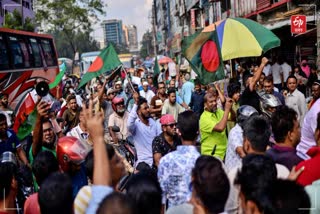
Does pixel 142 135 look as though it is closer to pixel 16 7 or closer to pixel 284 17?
pixel 284 17

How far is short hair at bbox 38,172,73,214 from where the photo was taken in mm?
3012

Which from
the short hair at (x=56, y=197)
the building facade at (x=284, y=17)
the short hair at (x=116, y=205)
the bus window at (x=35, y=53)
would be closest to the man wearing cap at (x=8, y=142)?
the short hair at (x=56, y=197)

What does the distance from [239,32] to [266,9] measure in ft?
43.8

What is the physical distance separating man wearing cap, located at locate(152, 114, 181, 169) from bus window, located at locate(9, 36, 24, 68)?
10598 millimetres

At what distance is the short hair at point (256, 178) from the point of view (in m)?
2.80

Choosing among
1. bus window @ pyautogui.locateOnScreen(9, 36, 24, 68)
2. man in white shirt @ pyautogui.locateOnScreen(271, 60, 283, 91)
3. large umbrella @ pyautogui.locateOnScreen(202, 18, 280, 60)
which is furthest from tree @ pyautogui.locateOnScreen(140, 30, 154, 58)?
large umbrella @ pyautogui.locateOnScreen(202, 18, 280, 60)

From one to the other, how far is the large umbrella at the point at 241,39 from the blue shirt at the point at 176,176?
4.17 meters

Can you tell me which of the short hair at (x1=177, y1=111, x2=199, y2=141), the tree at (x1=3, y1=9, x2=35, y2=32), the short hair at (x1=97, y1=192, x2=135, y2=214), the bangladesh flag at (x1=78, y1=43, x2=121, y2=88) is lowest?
the short hair at (x1=97, y1=192, x2=135, y2=214)

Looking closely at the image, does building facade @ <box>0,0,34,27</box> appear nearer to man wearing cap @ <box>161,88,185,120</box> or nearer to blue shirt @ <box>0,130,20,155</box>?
man wearing cap @ <box>161,88,185,120</box>

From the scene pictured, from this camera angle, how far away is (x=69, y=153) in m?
4.29

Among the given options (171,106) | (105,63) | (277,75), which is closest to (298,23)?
(277,75)

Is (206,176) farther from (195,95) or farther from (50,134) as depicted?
(195,95)

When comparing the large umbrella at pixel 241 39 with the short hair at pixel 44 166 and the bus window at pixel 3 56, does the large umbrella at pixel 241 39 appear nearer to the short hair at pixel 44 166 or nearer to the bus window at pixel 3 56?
the short hair at pixel 44 166

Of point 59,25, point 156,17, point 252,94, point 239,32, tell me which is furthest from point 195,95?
point 156,17
